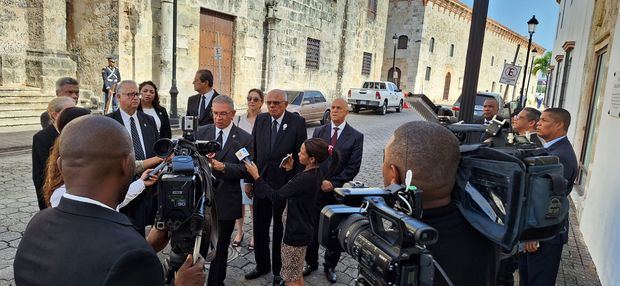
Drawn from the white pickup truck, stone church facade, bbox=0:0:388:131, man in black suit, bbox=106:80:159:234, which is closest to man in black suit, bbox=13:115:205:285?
man in black suit, bbox=106:80:159:234

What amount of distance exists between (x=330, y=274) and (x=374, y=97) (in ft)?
61.5

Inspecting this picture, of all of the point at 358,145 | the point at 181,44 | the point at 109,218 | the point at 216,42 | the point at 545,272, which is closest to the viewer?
the point at 109,218

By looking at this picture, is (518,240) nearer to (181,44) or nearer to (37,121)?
(37,121)

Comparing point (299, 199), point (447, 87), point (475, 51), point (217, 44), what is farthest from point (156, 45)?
point (447, 87)

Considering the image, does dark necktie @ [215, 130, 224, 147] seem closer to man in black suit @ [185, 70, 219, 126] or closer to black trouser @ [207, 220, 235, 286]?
black trouser @ [207, 220, 235, 286]

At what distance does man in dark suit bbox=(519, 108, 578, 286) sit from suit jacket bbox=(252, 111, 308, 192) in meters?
2.18

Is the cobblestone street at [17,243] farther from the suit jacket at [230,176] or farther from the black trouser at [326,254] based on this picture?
the suit jacket at [230,176]

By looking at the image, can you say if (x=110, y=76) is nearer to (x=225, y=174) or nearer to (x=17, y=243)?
(x=17, y=243)

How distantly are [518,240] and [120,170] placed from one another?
Answer: 1.45 metres

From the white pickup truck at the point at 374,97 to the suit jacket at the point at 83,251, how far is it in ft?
70.1

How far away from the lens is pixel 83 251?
1263 millimetres

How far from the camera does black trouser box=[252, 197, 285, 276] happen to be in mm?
3920

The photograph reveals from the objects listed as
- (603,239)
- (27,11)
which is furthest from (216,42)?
(603,239)

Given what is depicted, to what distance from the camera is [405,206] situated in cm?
140
